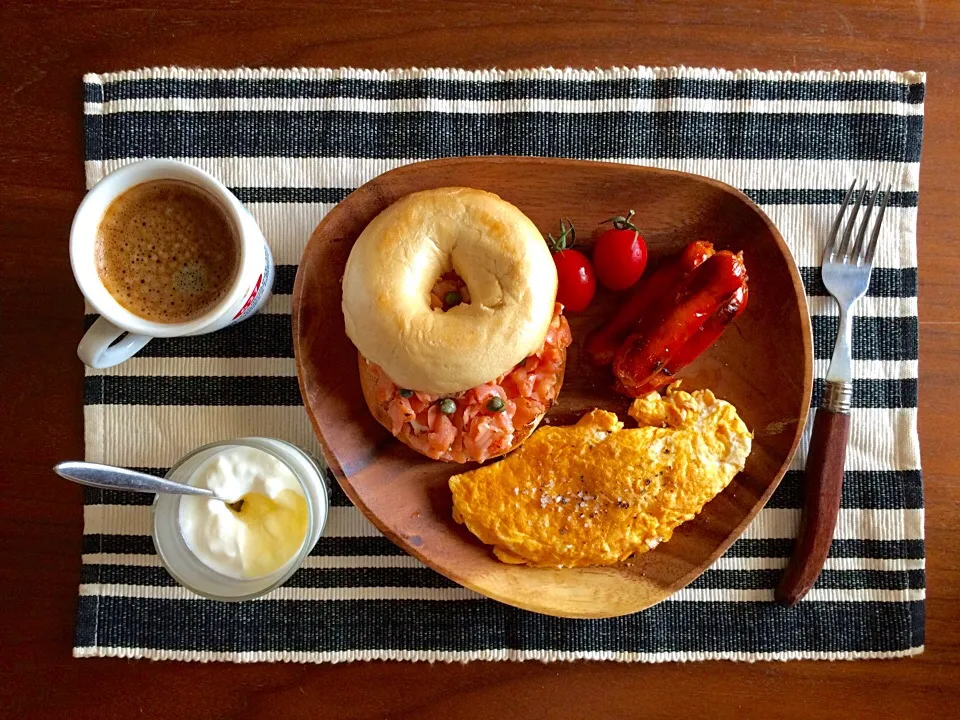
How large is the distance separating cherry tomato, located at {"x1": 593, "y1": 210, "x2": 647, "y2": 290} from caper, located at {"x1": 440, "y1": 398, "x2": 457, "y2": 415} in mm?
526

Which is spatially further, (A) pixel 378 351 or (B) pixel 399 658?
(B) pixel 399 658

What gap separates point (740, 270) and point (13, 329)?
198 centimetres

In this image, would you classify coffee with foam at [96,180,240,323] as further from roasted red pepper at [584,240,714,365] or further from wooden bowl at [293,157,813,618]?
roasted red pepper at [584,240,714,365]

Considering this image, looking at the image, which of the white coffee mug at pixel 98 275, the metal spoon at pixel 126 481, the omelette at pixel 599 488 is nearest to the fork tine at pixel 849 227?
the omelette at pixel 599 488

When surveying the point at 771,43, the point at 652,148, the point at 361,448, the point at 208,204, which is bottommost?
the point at 361,448

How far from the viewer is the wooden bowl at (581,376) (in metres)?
1.85

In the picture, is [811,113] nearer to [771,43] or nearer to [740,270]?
[771,43]

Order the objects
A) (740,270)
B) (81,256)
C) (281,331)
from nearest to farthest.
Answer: (81,256), (740,270), (281,331)

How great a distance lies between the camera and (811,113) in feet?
6.73

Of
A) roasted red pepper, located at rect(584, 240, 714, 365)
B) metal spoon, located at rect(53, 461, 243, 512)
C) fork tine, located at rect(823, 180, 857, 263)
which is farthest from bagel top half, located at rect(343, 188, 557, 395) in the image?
fork tine, located at rect(823, 180, 857, 263)

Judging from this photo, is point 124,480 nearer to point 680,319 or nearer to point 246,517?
point 246,517

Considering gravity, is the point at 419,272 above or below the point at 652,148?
below

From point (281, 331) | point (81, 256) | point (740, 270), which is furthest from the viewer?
point (281, 331)

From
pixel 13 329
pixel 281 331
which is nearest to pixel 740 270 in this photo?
pixel 281 331
